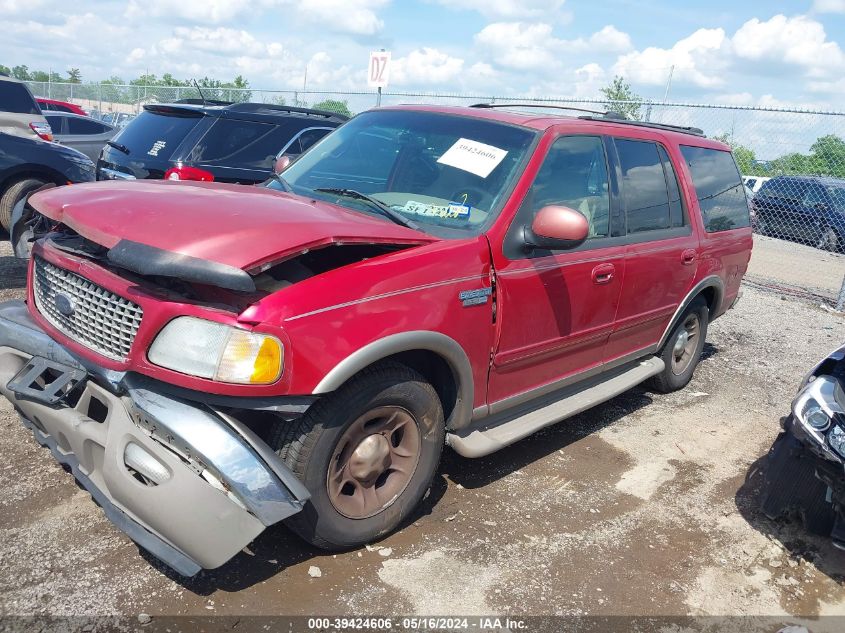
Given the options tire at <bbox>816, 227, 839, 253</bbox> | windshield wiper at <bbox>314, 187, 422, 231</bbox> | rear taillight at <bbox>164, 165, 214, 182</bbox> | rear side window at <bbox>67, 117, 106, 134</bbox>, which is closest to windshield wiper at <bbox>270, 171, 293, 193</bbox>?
windshield wiper at <bbox>314, 187, 422, 231</bbox>

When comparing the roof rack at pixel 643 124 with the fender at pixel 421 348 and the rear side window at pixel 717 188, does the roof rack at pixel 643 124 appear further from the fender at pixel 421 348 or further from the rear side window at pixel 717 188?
the fender at pixel 421 348

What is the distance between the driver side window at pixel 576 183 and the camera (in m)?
3.63

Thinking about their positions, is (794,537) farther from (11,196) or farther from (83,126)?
(83,126)

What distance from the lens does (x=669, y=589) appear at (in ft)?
10.4

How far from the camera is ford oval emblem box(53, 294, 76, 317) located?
284cm

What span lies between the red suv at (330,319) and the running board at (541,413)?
0.01 m

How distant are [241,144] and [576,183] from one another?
193 inches

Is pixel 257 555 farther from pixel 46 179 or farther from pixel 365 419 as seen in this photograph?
pixel 46 179

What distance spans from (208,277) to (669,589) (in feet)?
7.99

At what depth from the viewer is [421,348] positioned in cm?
300

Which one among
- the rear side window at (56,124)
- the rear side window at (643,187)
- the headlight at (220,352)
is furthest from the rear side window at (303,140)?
the rear side window at (56,124)

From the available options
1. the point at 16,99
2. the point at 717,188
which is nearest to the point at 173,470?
the point at 717,188

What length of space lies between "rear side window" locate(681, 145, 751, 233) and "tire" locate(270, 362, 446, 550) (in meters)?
3.02

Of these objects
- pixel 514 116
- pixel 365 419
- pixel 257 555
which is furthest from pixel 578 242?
pixel 257 555
